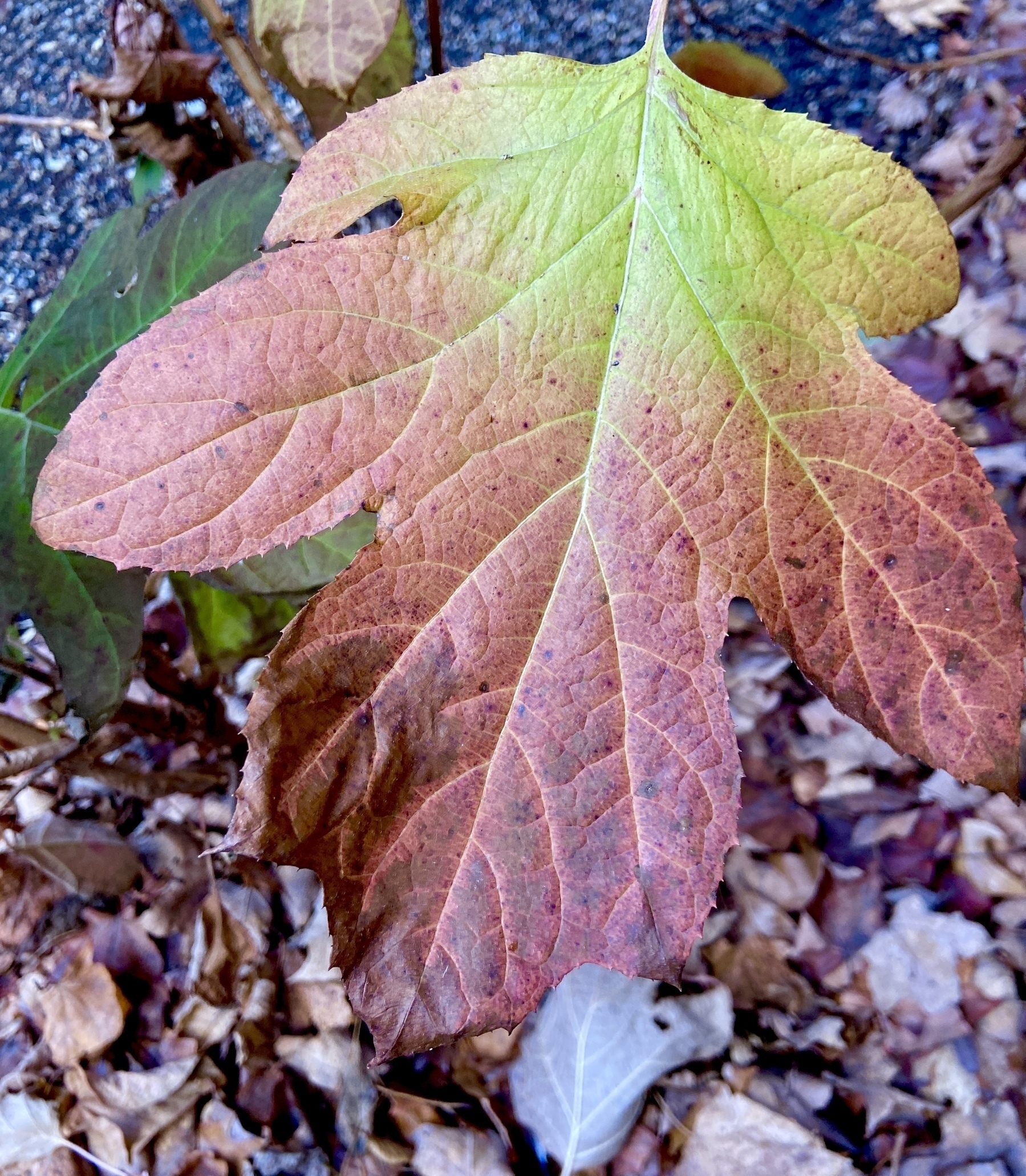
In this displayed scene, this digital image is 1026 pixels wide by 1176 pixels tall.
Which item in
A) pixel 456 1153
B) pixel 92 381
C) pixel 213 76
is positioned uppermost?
pixel 213 76

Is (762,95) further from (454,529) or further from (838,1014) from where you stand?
(838,1014)

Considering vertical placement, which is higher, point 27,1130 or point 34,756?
point 34,756

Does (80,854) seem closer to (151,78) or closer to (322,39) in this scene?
(151,78)

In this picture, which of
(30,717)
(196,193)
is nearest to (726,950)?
(196,193)

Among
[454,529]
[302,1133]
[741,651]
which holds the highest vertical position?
[454,529]

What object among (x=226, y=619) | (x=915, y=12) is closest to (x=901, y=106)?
(x=915, y=12)

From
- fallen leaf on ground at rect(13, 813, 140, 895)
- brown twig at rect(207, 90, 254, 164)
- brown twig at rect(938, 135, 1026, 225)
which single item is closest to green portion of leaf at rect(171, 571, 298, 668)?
fallen leaf on ground at rect(13, 813, 140, 895)

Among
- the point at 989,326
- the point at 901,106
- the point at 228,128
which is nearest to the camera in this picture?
the point at 228,128
